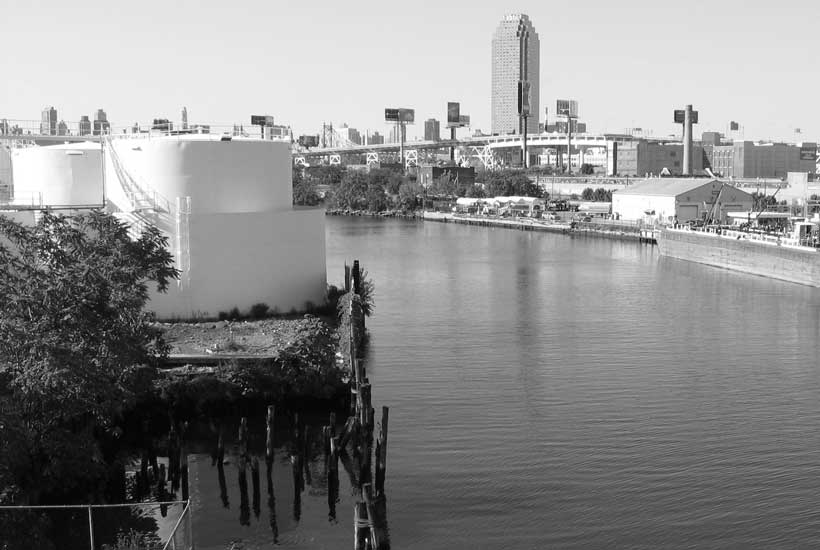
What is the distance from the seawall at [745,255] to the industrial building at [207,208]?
1637 centimetres

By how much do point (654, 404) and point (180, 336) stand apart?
290 inches

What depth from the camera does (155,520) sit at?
9875mm

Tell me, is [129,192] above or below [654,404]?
above

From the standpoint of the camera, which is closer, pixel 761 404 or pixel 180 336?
pixel 761 404

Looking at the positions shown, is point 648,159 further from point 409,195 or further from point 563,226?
point 563,226

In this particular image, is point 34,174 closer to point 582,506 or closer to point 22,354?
point 22,354

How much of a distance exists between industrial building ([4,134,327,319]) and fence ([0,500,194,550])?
8474 mm

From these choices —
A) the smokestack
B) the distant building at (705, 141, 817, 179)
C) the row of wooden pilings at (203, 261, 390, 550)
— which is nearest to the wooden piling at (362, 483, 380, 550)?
the row of wooden pilings at (203, 261, 390, 550)

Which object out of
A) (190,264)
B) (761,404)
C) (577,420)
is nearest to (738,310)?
(761,404)

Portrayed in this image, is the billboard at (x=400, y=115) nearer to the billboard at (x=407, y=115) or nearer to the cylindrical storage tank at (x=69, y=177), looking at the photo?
the billboard at (x=407, y=115)

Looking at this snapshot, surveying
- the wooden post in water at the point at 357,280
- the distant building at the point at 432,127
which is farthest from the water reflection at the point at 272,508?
the distant building at the point at 432,127

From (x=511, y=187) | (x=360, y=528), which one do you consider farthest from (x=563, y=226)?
(x=360, y=528)

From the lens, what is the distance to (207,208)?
18891mm

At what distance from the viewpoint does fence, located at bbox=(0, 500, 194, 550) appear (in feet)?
28.1
